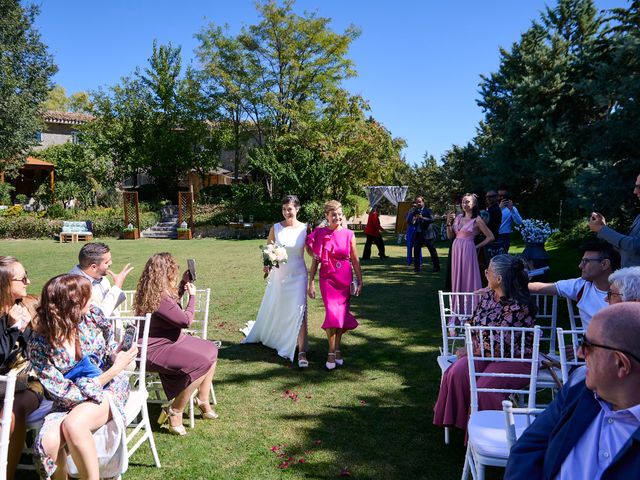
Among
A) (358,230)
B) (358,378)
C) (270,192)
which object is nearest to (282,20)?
(270,192)

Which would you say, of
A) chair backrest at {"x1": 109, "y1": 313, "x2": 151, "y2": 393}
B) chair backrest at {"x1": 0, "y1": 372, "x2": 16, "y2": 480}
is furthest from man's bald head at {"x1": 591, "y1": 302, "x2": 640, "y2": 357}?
chair backrest at {"x1": 109, "y1": 313, "x2": 151, "y2": 393}

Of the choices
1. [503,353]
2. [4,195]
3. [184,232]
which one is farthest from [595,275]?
[4,195]

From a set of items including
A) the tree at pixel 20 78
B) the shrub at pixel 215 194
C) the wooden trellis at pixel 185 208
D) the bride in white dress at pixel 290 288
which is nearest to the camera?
the bride in white dress at pixel 290 288

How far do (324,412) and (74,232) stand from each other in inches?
931

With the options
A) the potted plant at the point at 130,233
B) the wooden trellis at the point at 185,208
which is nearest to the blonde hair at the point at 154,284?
the potted plant at the point at 130,233

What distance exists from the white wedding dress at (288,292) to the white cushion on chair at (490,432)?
3.28 metres

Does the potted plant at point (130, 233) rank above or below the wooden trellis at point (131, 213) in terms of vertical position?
below

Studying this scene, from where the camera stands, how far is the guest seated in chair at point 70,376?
2.92m

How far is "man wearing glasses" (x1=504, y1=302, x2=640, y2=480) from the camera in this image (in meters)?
1.69

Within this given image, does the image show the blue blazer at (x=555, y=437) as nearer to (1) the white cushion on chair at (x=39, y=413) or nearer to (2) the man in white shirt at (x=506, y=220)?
(1) the white cushion on chair at (x=39, y=413)

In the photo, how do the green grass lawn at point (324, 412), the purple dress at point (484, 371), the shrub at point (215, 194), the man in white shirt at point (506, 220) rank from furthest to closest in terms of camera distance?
the shrub at point (215, 194) → the man in white shirt at point (506, 220) → the green grass lawn at point (324, 412) → the purple dress at point (484, 371)

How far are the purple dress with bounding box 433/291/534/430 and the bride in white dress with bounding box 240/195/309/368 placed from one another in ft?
8.02

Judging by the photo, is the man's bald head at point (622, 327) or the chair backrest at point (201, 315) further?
the chair backrest at point (201, 315)

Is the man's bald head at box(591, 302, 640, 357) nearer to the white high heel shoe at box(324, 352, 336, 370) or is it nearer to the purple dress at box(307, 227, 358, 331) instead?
the purple dress at box(307, 227, 358, 331)
